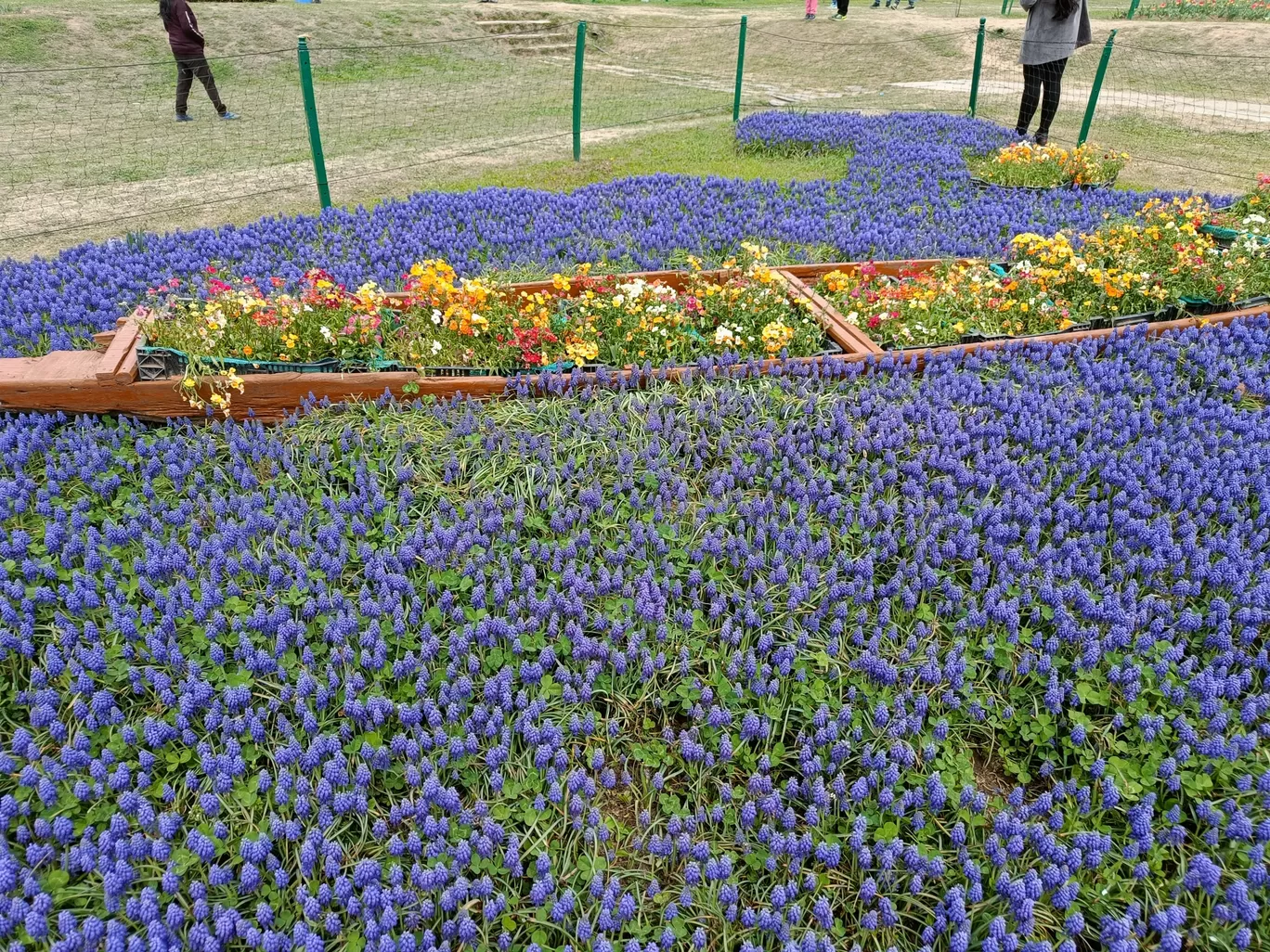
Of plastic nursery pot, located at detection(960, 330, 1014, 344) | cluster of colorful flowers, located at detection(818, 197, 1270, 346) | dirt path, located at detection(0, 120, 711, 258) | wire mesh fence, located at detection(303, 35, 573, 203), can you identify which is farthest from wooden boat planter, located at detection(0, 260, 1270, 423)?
wire mesh fence, located at detection(303, 35, 573, 203)

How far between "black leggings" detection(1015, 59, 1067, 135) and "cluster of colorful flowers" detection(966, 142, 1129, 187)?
1.32m

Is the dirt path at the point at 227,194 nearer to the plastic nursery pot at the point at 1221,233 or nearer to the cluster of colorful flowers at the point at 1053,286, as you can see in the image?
the cluster of colorful flowers at the point at 1053,286

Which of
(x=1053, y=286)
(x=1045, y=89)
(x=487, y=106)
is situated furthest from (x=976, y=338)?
(x=487, y=106)

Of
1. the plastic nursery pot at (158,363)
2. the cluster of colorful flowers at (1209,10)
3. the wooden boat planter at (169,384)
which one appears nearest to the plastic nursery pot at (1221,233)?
the wooden boat planter at (169,384)

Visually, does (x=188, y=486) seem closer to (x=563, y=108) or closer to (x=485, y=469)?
(x=485, y=469)

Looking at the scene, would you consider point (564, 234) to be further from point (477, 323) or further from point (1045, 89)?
point (1045, 89)

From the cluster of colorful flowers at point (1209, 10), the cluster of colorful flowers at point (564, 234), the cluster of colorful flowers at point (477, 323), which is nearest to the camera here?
the cluster of colorful flowers at point (477, 323)

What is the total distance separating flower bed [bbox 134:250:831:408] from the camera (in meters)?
4.99

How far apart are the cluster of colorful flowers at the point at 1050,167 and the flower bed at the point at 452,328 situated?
18.2ft

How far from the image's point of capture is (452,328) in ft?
17.5

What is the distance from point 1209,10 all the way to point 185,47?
97.9 ft

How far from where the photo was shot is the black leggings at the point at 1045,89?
36.5ft

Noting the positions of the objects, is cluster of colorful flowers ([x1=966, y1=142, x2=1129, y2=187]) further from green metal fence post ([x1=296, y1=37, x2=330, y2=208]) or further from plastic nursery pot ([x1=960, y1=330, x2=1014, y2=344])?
green metal fence post ([x1=296, y1=37, x2=330, y2=208])

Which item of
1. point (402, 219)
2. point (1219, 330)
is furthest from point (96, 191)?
point (1219, 330)
